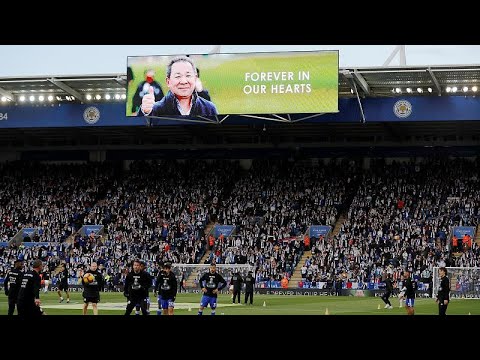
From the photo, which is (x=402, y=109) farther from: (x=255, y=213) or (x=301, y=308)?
(x=301, y=308)

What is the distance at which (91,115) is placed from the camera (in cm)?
5344

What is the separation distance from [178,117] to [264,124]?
213 inches

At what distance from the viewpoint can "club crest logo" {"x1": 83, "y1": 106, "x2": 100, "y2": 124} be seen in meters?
53.3

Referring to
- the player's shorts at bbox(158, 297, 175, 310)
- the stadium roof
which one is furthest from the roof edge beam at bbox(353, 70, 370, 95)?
the player's shorts at bbox(158, 297, 175, 310)

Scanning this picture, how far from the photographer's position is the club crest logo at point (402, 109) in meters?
50.1

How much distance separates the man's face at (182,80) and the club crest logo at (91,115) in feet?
25.8

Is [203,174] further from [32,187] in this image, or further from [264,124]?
[32,187]

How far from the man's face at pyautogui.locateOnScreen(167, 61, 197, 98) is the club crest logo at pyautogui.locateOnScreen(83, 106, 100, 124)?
310 inches

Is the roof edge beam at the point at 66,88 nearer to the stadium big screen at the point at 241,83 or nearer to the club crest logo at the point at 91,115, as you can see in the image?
the club crest logo at the point at 91,115

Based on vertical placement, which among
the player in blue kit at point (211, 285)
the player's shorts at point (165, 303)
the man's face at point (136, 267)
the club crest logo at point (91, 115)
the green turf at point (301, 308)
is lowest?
the green turf at point (301, 308)

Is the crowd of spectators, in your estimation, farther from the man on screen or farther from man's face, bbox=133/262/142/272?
man's face, bbox=133/262/142/272

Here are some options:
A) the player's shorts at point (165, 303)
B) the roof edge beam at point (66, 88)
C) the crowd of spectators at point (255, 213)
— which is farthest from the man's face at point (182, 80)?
the player's shorts at point (165, 303)
